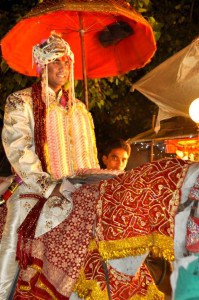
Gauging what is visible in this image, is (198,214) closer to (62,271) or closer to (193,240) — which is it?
(193,240)

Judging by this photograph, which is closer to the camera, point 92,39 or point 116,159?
point 92,39

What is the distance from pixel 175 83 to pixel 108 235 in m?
3.51

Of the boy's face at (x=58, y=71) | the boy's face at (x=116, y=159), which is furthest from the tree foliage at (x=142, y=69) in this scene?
the boy's face at (x=58, y=71)

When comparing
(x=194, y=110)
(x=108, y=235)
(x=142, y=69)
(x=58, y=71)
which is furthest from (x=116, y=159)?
(x=142, y=69)

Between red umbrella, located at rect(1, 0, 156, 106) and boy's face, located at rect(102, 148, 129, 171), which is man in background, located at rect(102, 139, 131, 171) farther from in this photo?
red umbrella, located at rect(1, 0, 156, 106)

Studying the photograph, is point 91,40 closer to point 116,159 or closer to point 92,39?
point 92,39

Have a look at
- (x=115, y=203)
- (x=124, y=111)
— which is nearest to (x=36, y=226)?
(x=115, y=203)

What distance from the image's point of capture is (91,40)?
17.6 feet

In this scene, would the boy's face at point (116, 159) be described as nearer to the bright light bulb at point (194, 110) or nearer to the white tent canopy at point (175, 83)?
the white tent canopy at point (175, 83)

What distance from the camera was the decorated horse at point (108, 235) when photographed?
3133 mm

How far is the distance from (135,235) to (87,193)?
0.47 metres

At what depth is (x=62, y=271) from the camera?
11.5ft

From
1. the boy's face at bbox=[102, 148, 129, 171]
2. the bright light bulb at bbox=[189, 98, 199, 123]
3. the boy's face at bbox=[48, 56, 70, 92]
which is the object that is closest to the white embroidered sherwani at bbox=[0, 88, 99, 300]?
the boy's face at bbox=[48, 56, 70, 92]

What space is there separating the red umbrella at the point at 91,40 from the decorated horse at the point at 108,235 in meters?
1.68
